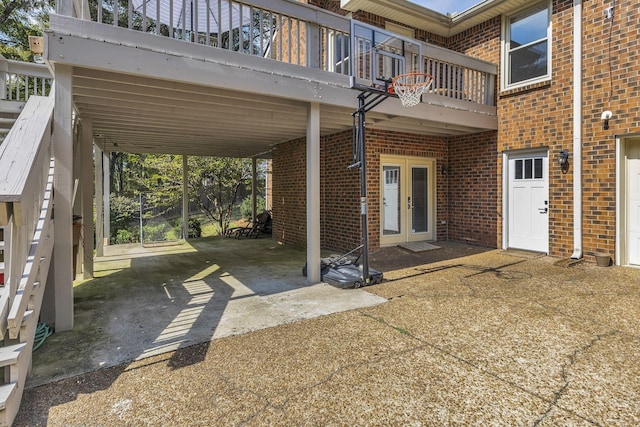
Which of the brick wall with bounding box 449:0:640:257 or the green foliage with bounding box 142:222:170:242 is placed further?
the green foliage with bounding box 142:222:170:242

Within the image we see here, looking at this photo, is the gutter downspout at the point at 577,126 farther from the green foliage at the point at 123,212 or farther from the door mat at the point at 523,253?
the green foliage at the point at 123,212

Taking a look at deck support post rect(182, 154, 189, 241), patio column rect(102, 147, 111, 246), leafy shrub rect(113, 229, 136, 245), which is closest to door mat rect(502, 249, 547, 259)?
deck support post rect(182, 154, 189, 241)

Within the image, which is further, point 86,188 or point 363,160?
point 86,188

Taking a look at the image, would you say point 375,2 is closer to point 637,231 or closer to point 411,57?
point 411,57

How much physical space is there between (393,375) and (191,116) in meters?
5.03

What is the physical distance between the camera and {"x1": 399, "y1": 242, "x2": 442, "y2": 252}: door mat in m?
7.57

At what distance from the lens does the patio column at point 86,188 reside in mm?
5668

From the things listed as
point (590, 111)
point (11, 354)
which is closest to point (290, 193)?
point (590, 111)

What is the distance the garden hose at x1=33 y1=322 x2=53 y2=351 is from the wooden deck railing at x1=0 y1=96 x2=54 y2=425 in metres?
0.63

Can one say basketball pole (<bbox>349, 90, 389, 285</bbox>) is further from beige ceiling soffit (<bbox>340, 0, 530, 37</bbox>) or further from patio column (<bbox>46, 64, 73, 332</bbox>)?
beige ceiling soffit (<bbox>340, 0, 530, 37</bbox>)

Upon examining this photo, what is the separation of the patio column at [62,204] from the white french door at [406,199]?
5.72 meters

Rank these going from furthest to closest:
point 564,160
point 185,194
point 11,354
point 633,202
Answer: point 185,194 < point 564,160 < point 633,202 < point 11,354

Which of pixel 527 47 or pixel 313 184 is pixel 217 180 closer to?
pixel 313 184

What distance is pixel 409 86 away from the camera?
5.10 meters
